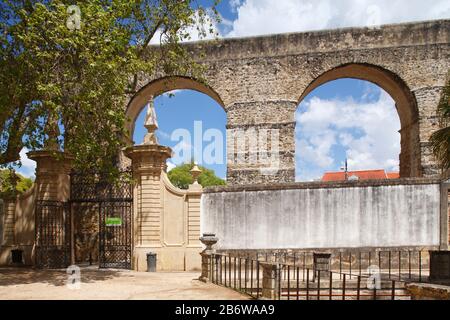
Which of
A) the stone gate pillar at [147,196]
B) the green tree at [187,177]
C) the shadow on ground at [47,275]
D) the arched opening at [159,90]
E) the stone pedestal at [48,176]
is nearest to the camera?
the shadow on ground at [47,275]

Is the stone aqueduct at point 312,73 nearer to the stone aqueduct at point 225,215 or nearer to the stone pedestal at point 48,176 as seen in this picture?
the stone aqueduct at point 225,215

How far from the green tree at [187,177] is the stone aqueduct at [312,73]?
32.4 meters

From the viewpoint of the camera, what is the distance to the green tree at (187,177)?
52031mm

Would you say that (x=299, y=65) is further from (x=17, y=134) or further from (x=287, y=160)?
(x=17, y=134)

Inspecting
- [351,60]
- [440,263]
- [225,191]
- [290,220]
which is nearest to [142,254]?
[225,191]

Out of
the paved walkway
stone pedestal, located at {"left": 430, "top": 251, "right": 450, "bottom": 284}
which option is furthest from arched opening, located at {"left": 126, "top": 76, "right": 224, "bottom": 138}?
stone pedestal, located at {"left": 430, "top": 251, "right": 450, "bottom": 284}

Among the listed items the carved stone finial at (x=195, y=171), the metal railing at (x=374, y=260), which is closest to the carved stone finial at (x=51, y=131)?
the carved stone finial at (x=195, y=171)

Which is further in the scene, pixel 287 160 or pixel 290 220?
pixel 287 160

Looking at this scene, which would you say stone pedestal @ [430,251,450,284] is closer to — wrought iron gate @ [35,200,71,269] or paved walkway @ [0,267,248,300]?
paved walkway @ [0,267,248,300]

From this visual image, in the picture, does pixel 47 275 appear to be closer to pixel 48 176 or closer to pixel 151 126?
pixel 48 176

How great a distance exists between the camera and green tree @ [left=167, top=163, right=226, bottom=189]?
5203 centimetres

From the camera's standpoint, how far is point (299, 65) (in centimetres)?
1850

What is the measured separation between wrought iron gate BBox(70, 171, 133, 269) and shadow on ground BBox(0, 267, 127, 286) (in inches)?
36.3

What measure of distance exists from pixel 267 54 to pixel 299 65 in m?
1.50
